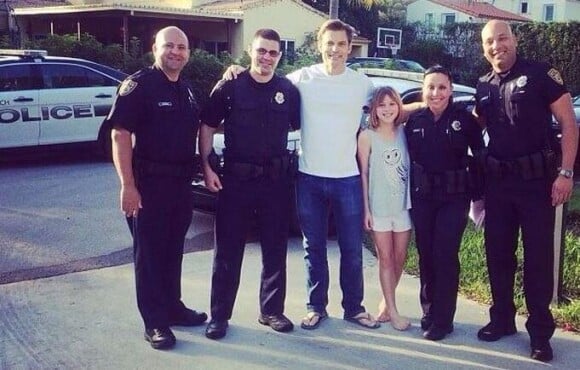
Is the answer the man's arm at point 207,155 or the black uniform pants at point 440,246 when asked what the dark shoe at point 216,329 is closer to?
the man's arm at point 207,155

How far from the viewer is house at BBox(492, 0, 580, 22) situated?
1799 inches

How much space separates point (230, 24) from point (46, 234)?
Answer: 18.7 meters

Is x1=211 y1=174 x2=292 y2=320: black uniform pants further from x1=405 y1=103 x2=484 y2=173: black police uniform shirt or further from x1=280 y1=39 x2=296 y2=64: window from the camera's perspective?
Answer: x1=280 y1=39 x2=296 y2=64: window

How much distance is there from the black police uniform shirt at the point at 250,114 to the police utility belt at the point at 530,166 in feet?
4.32

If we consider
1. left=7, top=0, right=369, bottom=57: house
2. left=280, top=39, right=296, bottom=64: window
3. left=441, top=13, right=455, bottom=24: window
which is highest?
left=441, top=13, right=455, bottom=24: window

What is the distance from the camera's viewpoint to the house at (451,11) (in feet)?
132

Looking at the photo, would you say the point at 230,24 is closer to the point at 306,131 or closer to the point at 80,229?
the point at 80,229

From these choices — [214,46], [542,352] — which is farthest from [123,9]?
[542,352]

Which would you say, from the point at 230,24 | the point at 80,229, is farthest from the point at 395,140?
the point at 230,24

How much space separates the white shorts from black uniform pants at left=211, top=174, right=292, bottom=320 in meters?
0.58

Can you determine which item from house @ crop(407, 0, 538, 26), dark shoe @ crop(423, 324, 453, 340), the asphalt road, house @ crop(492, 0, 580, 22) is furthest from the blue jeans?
house @ crop(492, 0, 580, 22)

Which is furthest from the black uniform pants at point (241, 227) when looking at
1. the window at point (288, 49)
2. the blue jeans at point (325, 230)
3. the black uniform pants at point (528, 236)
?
the window at point (288, 49)

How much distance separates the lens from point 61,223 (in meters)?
7.16

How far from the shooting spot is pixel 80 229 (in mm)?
6988
